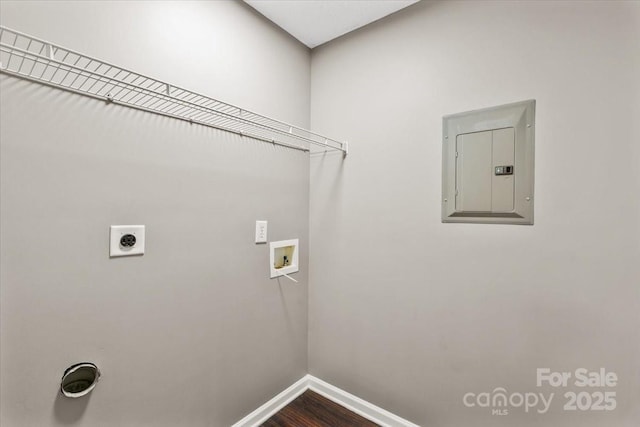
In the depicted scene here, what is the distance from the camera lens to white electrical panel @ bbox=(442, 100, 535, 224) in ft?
3.73

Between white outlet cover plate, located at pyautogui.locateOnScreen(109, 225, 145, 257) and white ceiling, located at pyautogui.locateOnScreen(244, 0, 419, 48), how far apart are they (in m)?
1.21

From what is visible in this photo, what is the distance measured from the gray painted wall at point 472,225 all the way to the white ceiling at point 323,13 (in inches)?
2.7

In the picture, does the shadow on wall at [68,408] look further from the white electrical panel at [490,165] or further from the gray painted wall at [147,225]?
the white electrical panel at [490,165]

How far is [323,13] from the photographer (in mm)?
1461

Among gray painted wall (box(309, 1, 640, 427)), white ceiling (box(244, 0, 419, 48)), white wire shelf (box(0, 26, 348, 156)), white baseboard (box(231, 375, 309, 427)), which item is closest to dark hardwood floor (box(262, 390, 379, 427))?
white baseboard (box(231, 375, 309, 427))

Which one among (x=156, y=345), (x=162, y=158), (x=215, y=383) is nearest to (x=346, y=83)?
Result: (x=162, y=158)

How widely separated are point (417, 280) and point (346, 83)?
116cm

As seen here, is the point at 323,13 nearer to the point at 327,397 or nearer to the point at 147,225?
the point at 147,225

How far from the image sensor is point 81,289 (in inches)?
36.3

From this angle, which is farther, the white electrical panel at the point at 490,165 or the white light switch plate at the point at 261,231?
the white light switch plate at the point at 261,231

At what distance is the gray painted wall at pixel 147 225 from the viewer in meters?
0.83

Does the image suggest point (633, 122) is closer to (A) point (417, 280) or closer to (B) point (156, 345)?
(A) point (417, 280)

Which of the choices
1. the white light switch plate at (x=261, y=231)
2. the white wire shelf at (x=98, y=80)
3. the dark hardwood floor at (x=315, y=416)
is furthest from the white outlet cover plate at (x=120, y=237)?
the dark hardwood floor at (x=315, y=416)

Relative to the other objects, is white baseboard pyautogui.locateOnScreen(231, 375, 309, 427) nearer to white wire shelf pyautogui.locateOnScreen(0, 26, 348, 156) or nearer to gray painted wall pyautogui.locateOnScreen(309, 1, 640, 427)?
gray painted wall pyautogui.locateOnScreen(309, 1, 640, 427)
